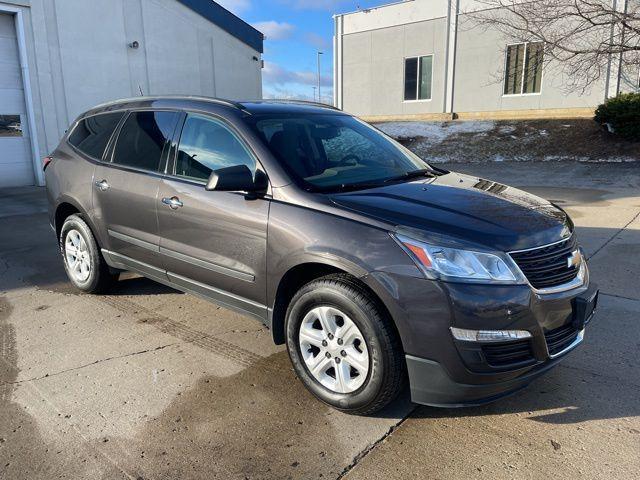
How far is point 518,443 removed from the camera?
8.83ft

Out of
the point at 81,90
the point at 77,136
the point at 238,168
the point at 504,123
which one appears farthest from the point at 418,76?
the point at 238,168

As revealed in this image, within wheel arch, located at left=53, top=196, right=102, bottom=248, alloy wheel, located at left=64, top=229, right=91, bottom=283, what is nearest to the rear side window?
wheel arch, located at left=53, top=196, right=102, bottom=248

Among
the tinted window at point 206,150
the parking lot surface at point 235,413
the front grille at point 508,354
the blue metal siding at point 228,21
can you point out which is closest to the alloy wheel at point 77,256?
the parking lot surface at point 235,413

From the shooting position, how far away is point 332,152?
3.69 m

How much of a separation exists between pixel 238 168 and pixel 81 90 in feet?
44.3

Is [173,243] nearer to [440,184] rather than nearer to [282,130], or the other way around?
[282,130]

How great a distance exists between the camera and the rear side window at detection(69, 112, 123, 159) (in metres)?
4.74

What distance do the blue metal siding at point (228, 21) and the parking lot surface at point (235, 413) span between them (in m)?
15.5

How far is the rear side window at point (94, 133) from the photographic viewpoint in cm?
474

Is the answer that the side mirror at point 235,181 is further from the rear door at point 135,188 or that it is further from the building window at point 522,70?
the building window at point 522,70

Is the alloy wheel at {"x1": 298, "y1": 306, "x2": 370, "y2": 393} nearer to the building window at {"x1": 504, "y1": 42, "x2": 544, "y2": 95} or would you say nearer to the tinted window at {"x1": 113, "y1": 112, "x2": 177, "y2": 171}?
the tinted window at {"x1": 113, "y1": 112, "x2": 177, "y2": 171}

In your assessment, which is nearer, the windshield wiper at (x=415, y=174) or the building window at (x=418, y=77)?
the windshield wiper at (x=415, y=174)

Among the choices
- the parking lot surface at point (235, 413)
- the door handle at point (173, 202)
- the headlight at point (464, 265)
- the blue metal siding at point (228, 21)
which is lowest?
A: the parking lot surface at point (235, 413)

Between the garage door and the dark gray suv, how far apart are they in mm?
10821
